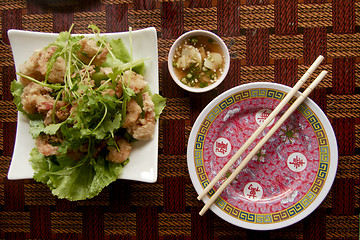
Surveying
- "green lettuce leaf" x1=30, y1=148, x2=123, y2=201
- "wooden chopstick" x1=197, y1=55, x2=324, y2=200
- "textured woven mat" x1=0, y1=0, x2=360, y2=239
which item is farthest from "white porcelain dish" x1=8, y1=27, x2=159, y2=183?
"wooden chopstick" x1=197, y1=55, x2=324, y2=200

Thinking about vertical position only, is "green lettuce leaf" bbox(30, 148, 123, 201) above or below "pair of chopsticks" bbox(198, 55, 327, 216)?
below

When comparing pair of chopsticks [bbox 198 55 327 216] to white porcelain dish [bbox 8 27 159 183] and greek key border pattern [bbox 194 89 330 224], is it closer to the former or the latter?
greek key border pattern [bbox 194 89 330 224]

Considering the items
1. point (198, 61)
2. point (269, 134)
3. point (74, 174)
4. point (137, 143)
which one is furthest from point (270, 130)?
point (74, 174)

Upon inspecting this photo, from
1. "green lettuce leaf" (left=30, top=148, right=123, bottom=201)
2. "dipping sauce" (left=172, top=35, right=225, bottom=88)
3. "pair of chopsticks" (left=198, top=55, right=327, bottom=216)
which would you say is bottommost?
"green lettuce leaf" (left=30, top=148, right=123, bottom=201)

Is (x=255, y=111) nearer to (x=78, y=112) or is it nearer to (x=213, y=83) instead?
(x=213, y=83)

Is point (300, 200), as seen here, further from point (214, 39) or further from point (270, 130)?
point (214, 39)

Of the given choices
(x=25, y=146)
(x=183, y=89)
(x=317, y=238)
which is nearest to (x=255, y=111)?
(x=183, y=89)

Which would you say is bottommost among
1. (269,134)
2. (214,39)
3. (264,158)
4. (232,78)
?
(264,158)
